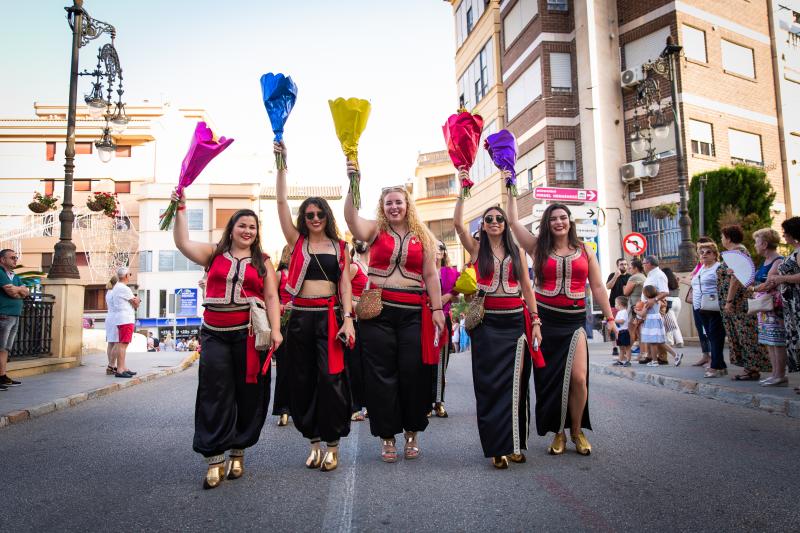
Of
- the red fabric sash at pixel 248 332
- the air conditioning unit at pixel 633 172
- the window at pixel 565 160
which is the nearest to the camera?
the red fabric sash at pixel 248 332

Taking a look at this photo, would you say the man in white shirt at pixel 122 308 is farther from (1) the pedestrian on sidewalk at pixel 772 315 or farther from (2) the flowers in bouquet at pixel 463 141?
(1) the pedestrian on sidewalk at pixel 772 315

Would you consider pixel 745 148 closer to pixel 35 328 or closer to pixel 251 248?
pixel 35 328

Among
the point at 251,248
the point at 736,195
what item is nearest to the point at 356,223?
the point at 251,248

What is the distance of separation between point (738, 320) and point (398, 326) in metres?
6.07

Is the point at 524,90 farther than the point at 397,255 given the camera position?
Yes

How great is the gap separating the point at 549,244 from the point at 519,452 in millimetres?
1818

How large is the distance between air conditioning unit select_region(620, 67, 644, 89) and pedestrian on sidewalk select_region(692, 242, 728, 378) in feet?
53.3

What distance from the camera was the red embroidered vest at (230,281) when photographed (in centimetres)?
469

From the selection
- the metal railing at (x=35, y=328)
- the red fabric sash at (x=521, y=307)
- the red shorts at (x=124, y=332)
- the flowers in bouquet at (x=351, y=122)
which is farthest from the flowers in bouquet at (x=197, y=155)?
the metal railing at (x=35, y=328)

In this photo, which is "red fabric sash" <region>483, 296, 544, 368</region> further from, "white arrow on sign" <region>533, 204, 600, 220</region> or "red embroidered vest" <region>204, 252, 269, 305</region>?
"white arrow on sign" <region>533, 204, 600, 220</region>

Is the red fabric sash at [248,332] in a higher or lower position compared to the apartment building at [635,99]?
lower

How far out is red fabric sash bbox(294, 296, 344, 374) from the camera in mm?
4891

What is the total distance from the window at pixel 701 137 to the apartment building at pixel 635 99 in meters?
0.05

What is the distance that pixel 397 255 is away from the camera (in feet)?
17.3
